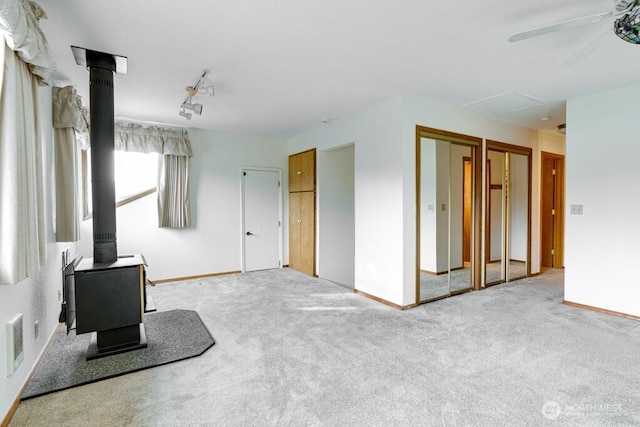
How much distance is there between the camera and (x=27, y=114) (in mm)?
1836

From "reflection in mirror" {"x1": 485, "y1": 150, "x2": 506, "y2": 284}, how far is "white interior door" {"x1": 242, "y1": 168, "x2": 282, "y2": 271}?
3.52 meters

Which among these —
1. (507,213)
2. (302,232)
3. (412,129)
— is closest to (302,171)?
(302,232)

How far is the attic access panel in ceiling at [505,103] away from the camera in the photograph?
12.2 feet

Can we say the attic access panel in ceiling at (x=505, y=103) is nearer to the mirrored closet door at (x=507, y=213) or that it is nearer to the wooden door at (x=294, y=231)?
the mirrored closet door at (x=507, y=213)

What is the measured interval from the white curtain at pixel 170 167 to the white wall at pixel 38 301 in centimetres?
160

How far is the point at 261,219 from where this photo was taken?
19.4 feet

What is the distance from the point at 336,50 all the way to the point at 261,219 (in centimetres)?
378

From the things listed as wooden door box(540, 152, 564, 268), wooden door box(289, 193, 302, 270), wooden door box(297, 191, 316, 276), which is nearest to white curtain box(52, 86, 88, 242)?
wooden door box(297, 191, 316, 276)

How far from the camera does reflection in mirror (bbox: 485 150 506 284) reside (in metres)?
4.68

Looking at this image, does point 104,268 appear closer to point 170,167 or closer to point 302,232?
point 170,167

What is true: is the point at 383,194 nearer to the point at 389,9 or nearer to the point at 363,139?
the point at 363,139

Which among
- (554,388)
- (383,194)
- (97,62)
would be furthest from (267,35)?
(554,388)

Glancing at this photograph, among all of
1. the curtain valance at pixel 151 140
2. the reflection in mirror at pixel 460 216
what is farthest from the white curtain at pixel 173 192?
the reflection in mirror at pixel 460 216

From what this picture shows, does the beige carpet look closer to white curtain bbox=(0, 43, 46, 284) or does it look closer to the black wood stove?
the black wood stove
